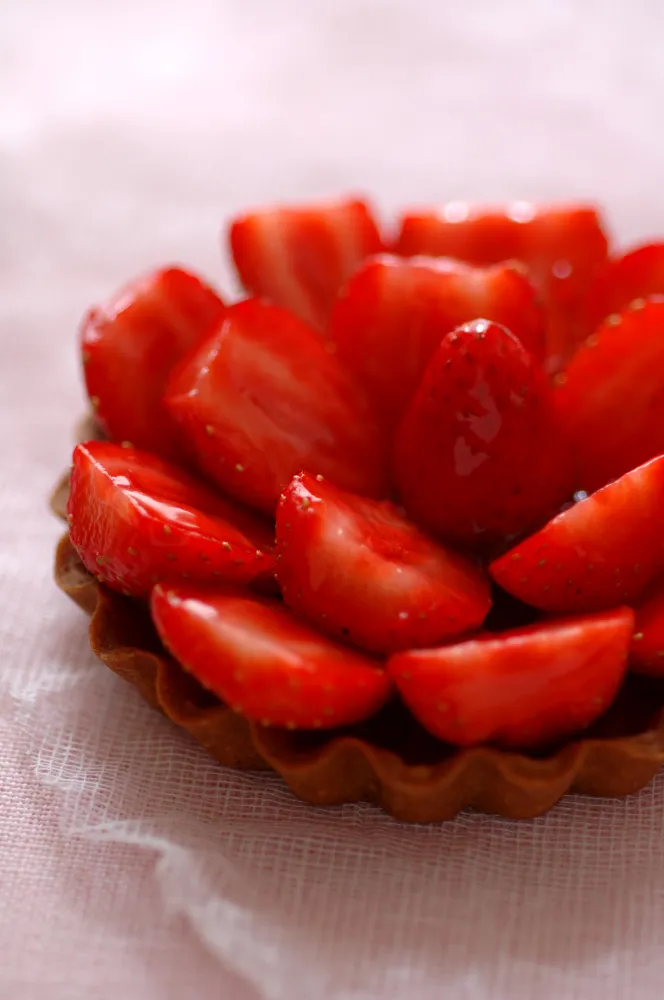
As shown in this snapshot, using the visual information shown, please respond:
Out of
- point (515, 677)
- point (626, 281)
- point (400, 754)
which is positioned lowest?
point (400, 754)

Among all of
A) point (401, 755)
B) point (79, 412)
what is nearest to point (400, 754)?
point (401, 755)

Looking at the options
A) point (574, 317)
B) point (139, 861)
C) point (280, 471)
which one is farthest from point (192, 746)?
point (574, 317)

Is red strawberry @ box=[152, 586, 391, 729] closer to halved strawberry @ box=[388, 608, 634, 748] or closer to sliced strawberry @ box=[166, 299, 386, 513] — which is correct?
halved strawberry @ box=[388, 608, 634, 748]

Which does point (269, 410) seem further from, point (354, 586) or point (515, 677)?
point (515, 677)

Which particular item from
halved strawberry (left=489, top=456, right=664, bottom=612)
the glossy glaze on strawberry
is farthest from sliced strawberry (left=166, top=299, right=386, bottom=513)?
halved strawberry (left=489, top=456, right=664, bottom=612)

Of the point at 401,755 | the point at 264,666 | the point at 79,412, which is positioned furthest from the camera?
the point at 79,412

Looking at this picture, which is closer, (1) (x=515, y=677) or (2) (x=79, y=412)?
(1) (x=515, y=677)

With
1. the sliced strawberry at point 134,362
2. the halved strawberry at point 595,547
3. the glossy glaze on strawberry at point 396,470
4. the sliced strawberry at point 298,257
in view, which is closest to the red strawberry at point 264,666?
the glossy glaze on strawberry at point 396,470
